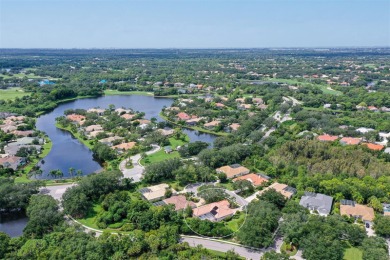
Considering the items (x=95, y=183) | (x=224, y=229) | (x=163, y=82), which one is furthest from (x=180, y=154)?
(x=163, y=82)

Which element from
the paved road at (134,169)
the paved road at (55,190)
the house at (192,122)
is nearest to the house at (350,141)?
the house at (192,122)

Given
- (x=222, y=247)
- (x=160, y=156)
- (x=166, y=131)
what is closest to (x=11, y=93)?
(x=166, y=131)

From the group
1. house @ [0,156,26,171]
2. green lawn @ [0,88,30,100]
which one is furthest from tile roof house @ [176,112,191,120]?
green lawn @ [0,88,30,100]

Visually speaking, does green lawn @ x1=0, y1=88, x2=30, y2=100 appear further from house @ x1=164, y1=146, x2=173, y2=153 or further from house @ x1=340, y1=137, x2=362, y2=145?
house @ x1=340, y1=137, x2=362, y2=145

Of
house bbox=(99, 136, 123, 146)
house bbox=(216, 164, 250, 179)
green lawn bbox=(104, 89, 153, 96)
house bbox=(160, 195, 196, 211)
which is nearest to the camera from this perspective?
house bbox=(160, 195, 196, 211)

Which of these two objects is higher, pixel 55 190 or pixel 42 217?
pixel 42 217

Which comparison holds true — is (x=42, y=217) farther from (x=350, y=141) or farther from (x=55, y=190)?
(x=350, y=141)
